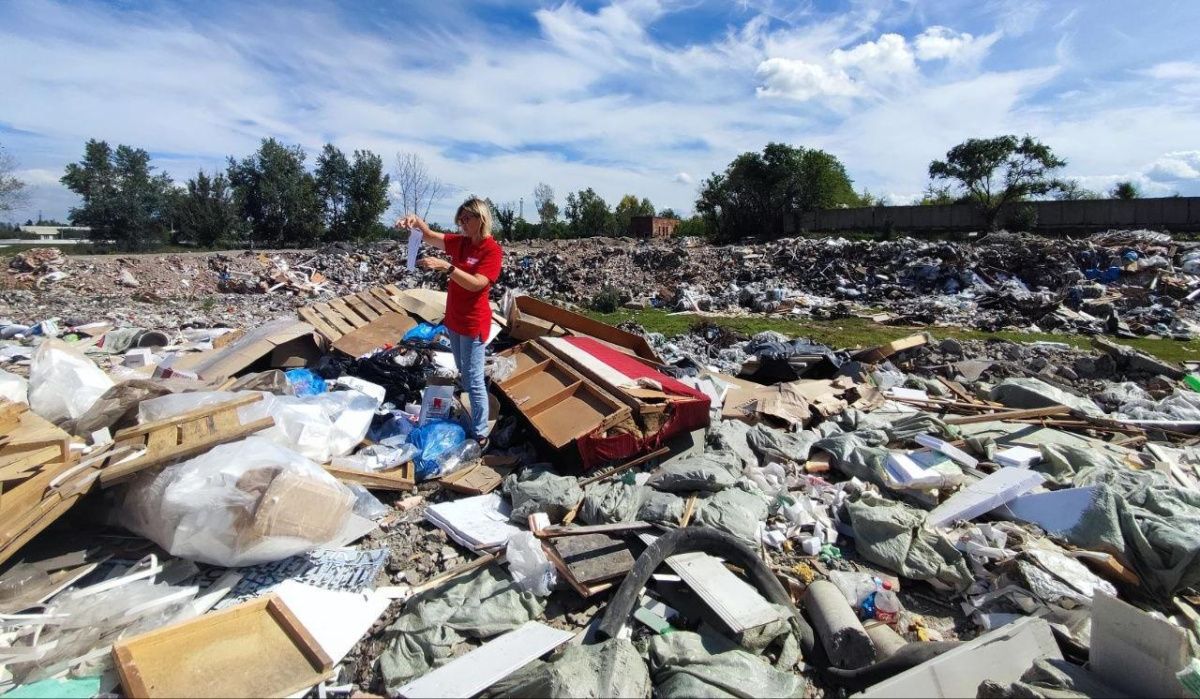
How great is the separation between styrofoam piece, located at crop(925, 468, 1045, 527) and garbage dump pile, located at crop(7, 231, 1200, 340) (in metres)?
9.62

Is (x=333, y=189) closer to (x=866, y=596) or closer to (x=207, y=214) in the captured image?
(x=207, y=214)

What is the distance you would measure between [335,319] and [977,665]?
230 inches

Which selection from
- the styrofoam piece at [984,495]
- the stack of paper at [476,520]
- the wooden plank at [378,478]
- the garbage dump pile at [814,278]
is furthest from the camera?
the garbage dump pile at [814,278]

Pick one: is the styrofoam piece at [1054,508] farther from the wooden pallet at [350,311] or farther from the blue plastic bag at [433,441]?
the wooden pallet at [350,311]

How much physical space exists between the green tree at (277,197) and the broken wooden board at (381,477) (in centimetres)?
2877

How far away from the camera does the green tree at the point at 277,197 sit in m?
28.2

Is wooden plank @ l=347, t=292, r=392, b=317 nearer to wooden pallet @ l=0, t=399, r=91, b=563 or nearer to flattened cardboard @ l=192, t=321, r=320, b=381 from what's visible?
flattened cardboard @ l=192, t=321, r=320, b=381

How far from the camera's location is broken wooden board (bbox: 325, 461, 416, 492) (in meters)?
3.47

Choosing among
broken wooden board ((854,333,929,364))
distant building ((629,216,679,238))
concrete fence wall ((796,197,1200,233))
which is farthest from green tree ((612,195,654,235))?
broken wooden board ((854,333,929,364))

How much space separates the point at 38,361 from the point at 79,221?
30.1 meters

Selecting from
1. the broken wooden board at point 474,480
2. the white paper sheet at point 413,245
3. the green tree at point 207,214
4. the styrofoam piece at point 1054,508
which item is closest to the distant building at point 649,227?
the green tree at point 207,214

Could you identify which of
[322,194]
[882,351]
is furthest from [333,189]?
[882,351]

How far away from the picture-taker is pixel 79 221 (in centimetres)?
2614

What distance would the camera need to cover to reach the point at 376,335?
577 cm
